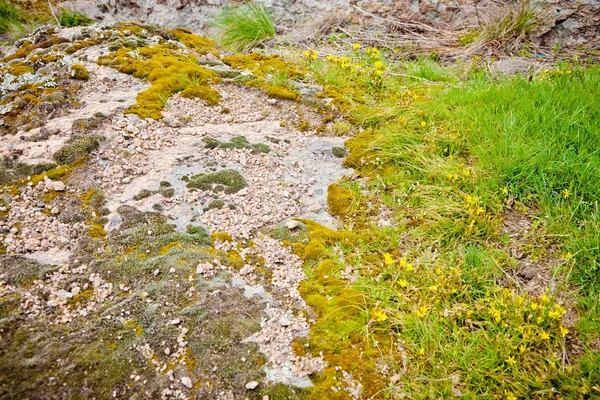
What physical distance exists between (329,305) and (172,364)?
3.46ft

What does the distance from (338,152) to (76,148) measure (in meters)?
2.51

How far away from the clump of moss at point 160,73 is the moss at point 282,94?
2.19 ft

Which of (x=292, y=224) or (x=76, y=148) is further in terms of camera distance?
(x=76, y=148)

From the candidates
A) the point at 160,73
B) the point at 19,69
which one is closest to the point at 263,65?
the point at 160,73

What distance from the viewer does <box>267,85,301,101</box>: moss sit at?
4.78 m

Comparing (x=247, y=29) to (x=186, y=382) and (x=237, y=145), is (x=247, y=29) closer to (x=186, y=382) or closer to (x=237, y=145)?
(x=237, y=145)

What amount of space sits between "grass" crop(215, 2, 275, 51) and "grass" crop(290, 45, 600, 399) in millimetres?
3248

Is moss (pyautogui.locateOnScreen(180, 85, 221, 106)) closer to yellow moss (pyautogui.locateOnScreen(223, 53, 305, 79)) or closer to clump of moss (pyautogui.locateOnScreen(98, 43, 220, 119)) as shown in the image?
clump of moss (pyautogui.locateOnScreen(98, 43, 220, 119))

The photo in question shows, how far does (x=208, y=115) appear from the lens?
4.46 metres

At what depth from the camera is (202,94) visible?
4.62 metres

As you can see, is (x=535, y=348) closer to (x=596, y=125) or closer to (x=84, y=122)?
(x=596, y=125)

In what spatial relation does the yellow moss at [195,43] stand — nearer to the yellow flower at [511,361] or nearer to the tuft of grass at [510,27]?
the tuft of grass at [510,27]

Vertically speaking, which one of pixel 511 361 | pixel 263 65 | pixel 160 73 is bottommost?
pixel 511 361

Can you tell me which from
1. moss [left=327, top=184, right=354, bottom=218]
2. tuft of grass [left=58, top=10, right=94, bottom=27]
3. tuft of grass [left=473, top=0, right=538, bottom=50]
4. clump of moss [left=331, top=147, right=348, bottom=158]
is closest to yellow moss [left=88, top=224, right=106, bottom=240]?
moss [left=327, top=184, right=354, bottom=218]
